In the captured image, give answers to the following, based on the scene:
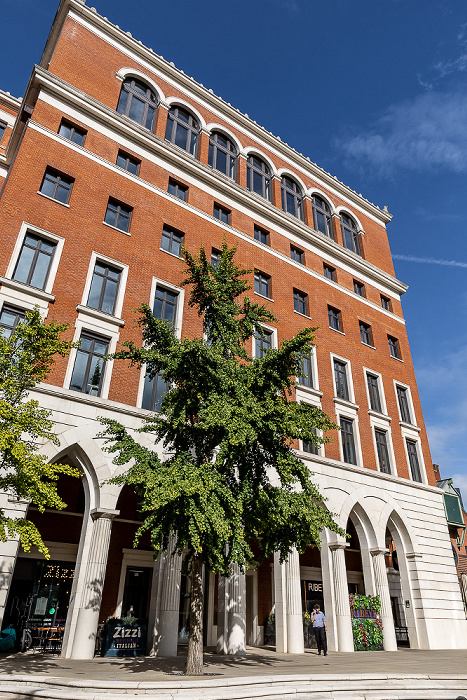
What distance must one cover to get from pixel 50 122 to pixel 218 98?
12.0m

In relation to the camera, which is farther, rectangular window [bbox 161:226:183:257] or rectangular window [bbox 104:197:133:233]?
rectangular window [bbox 161:226:183:257]

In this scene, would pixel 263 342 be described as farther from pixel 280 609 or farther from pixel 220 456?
pixel 220 456

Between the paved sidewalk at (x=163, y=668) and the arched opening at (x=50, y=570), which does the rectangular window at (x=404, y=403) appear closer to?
the paved sidewalk at (x=163, y=668)

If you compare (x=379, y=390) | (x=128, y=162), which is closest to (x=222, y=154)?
A: (x=128, y=162)

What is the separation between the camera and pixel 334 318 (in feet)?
94.6

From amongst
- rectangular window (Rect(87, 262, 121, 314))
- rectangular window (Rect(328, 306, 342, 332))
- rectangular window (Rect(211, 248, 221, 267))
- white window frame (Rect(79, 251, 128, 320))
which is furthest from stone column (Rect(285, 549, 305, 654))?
rectangular window (Rect(211, 248, 221, 267))

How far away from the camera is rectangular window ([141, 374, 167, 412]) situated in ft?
59.9

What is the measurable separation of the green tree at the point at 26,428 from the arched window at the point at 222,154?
18.5 m

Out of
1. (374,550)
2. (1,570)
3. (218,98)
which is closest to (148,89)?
(218,98)

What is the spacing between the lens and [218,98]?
28.6 m

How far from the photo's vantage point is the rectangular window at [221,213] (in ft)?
84.7

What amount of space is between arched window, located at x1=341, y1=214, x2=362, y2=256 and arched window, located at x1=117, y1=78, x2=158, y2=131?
1478 cm

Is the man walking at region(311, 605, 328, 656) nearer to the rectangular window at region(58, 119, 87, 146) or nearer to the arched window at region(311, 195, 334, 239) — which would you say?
the rectangular window at region(58, 119, 87, 146)

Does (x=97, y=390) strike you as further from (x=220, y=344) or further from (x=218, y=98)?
(x=218, y=98)
